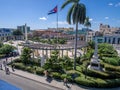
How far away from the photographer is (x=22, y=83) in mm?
25297

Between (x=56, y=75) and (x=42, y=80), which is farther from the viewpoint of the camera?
(x=56, y=75)

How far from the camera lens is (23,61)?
3481cm

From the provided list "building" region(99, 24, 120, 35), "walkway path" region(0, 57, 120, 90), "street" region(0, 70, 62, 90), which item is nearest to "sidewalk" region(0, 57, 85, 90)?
"walkway path" region(0, 57, 120, 90)

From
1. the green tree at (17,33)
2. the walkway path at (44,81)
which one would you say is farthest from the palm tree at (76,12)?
the green tree at (17,33)

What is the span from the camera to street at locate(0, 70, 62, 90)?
23680 millimetres

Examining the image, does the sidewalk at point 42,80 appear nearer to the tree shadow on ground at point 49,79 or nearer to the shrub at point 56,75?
the tree shadow on ground at point 49,79

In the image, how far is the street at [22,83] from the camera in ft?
77.7

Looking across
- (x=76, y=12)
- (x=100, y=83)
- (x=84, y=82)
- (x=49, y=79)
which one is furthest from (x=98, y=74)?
(x=76, y=12)

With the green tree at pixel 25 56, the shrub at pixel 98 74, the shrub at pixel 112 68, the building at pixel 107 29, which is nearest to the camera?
the shrub at pixel 98 74

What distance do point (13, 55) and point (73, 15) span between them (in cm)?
2838

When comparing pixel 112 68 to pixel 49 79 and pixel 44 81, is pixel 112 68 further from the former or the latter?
pixel 44 81

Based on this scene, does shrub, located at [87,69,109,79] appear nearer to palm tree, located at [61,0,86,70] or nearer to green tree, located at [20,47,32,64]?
palm tree, located at [61,0,86,70]

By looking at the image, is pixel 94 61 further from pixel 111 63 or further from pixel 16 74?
pixel 16 74

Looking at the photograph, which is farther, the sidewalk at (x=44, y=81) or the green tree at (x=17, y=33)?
the green tree at (x=17, y=33)
